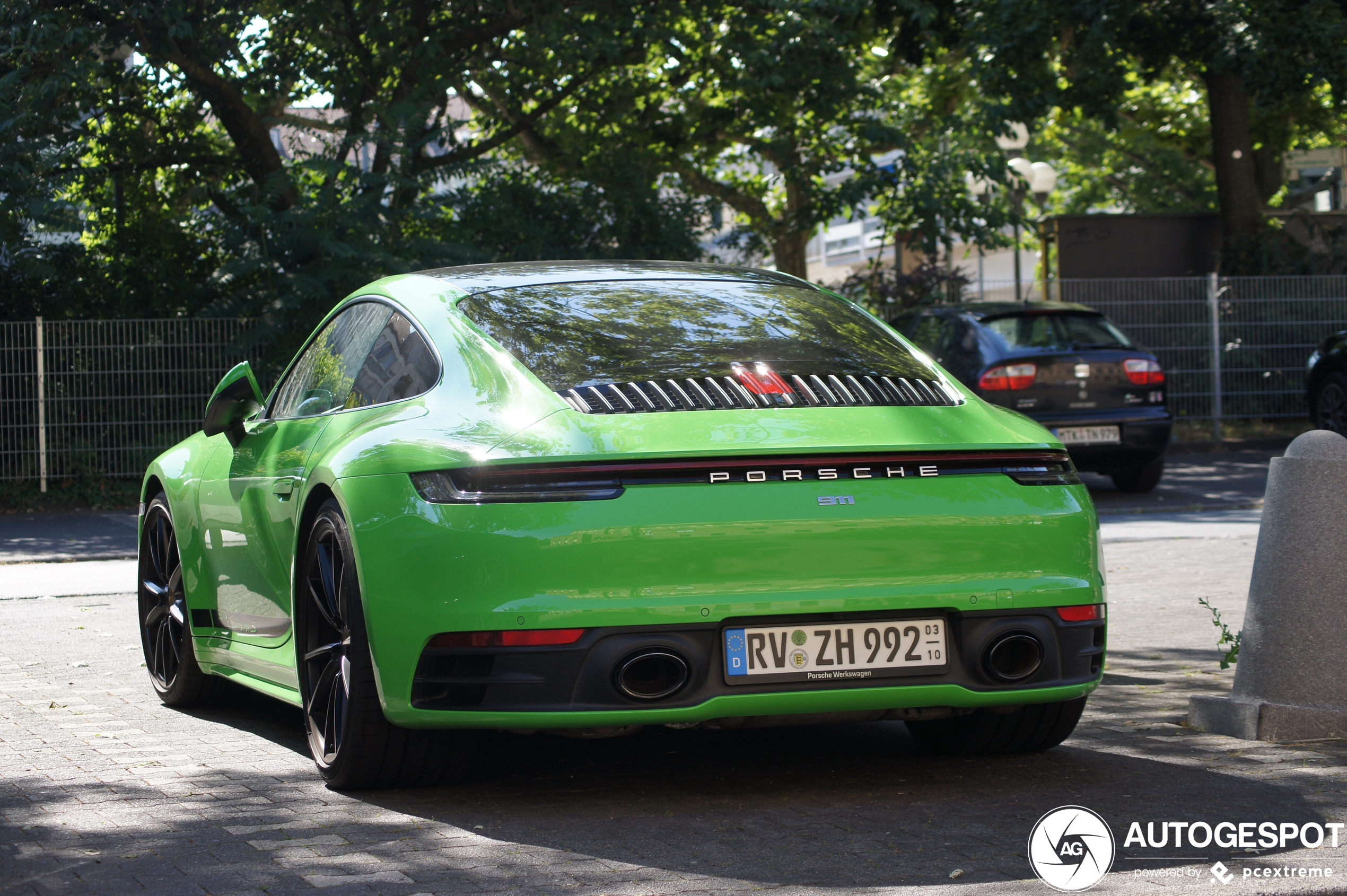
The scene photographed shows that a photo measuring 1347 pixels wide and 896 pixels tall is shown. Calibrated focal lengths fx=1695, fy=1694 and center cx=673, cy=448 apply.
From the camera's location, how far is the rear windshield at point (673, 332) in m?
4.57

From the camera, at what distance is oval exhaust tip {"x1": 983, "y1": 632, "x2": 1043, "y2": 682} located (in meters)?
4.36

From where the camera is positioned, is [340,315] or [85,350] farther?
[85,350]

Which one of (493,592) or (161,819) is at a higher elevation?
(493,592)

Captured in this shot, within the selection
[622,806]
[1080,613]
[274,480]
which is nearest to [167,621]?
[274,480]

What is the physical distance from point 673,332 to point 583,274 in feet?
1.95

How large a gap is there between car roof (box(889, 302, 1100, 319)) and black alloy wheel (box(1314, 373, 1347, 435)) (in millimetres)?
3935

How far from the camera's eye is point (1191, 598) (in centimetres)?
880

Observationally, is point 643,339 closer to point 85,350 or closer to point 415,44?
point 85,350

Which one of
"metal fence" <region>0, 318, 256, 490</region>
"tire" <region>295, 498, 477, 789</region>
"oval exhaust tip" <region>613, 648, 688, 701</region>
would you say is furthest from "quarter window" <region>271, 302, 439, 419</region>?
"metal fence" <region>0, 318, 256, 490</region>

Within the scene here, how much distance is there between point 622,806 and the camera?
4.50m

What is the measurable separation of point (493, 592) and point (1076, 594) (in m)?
1.54

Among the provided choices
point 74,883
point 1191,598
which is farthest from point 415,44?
point 74,883

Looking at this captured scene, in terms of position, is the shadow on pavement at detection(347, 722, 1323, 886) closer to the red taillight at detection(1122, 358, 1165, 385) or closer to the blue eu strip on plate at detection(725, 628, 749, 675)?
the blue eu strip on plate at detection(725, 628, 749, 675)

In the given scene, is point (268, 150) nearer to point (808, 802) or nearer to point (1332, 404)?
point (1332, 404)
